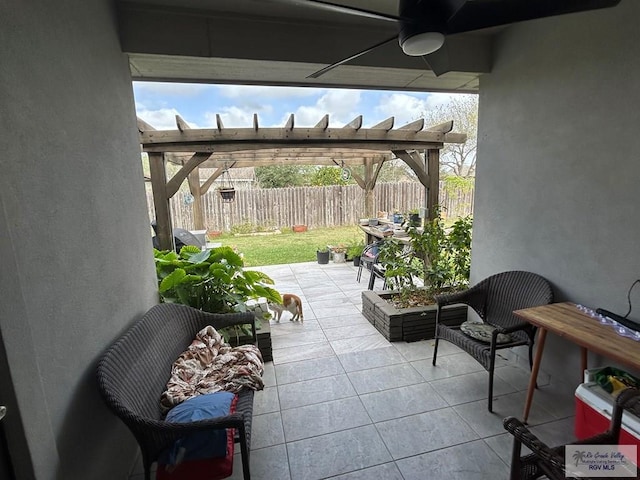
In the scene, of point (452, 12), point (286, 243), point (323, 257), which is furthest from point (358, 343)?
point (286, 243)

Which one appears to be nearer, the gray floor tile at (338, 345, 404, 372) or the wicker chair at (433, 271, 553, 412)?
the wicker chair at (433, 271, 553, 412)

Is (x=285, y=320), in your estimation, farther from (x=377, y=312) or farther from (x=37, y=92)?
(x=37, y=92)

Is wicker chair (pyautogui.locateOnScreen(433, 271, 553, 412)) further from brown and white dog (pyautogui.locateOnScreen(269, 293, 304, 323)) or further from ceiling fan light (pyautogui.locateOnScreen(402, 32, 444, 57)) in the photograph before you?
ceiling fan light (pyautogui.locateOnScreen(402, 32, 444, 57))

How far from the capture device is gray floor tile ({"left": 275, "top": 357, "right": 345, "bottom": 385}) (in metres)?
2.53

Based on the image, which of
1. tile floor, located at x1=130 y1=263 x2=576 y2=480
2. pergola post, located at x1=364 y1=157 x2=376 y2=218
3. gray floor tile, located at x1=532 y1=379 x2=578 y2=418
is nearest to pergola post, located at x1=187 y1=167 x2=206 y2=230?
pergola post, located at x1=364 y1=157 x2=376 y2=218

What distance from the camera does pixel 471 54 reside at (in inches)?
102

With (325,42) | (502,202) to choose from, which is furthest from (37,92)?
(502,202)

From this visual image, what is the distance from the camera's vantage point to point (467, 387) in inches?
91.3

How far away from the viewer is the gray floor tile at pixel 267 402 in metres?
2.16

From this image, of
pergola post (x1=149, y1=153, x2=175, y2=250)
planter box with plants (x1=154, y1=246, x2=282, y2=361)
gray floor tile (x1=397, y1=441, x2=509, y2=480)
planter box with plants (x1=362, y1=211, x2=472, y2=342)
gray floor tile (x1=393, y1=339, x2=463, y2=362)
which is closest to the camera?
gray floor tile (x1=397, y1=441, x2=509, y2=480)

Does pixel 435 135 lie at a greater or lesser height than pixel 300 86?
lesser

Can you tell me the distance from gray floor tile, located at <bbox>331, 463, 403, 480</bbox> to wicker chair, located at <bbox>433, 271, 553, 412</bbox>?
0.83m

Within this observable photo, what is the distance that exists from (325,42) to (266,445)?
277 cm

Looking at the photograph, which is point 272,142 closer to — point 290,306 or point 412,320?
point 290,306
